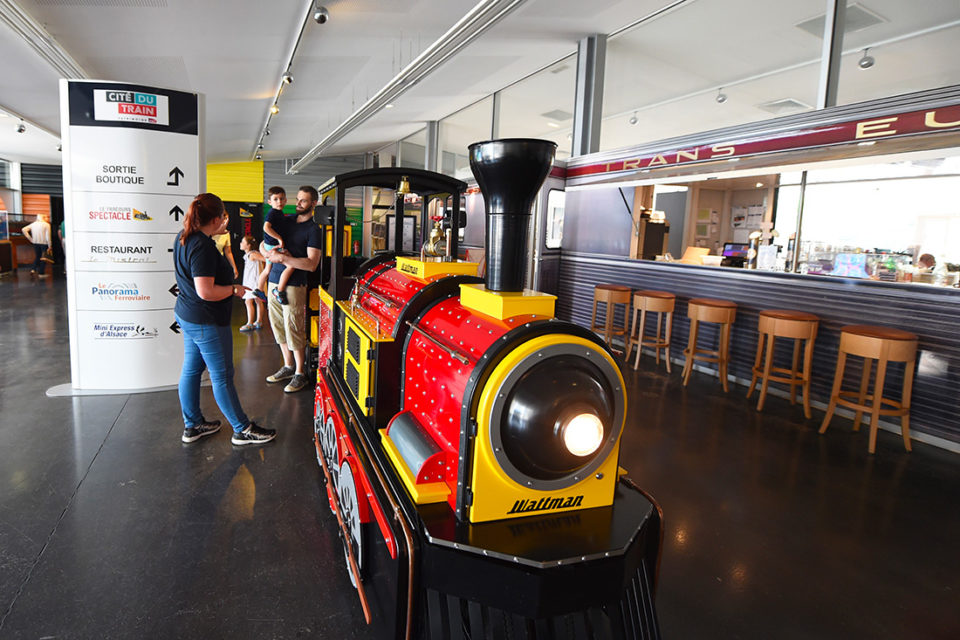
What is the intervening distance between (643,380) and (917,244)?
601cm

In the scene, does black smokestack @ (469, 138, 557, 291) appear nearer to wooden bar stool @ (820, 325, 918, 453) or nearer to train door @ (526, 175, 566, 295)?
wooden bar stool @ (820, 325, 918, 453)

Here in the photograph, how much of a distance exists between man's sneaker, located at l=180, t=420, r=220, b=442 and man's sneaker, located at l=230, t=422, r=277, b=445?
0.58 feet

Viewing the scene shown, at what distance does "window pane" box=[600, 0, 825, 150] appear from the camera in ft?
17.5

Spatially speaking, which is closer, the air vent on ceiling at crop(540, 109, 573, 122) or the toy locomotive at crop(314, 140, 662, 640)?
the toy locomotive at crop(314, 140, 662, 640)

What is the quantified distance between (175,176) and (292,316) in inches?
54.8

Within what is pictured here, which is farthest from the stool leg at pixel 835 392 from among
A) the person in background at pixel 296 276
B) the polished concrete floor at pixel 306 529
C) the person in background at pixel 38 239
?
the person in background at pixel 38 239

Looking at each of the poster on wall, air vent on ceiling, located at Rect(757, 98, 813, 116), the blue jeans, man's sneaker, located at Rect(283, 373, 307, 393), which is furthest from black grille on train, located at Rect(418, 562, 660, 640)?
air vent on ceiling, located at Rect(757, 98, 813, 116)

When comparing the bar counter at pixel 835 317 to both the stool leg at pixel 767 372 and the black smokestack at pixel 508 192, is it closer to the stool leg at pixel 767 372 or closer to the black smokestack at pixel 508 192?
the stool leg at pixel 767 372

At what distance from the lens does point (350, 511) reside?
1946 millimetres

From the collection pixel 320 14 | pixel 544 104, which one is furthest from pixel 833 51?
pixel 544 104

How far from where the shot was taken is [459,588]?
1.31 meters

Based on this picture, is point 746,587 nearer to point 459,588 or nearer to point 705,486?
point 705,486

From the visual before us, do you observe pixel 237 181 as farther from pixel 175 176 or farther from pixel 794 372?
pixel 794 372

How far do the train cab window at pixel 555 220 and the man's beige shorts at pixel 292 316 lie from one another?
419cm
